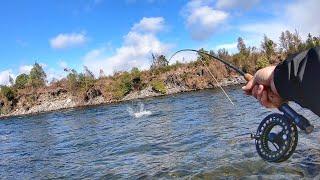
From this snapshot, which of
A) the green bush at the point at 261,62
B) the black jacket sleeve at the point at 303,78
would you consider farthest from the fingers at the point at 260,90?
the green bush at the point at 261,62

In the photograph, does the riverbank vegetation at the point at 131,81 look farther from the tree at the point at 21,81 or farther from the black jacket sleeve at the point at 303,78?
the black jacket sleeve at the point at 303,78

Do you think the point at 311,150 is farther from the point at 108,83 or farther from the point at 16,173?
the point at 108,83

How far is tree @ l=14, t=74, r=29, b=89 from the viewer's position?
3255 inches

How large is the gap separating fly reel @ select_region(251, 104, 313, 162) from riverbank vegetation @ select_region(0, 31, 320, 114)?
204 ft

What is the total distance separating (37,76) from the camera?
90312 millimetres

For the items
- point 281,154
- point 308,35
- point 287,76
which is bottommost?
point 281,154

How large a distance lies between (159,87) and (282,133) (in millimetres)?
63822

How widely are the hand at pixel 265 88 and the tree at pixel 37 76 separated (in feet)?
268

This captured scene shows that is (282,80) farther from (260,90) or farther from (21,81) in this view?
(21,81)

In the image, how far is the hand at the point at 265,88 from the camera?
2645mm

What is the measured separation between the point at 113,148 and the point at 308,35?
79.9 m

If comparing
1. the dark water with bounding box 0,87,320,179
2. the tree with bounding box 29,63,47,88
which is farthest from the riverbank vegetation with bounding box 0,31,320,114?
the dark water with bounding box 0,87,320,179

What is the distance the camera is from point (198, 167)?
11.3m

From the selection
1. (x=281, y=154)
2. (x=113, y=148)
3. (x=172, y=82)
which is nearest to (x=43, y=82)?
(x=172, y=82)
